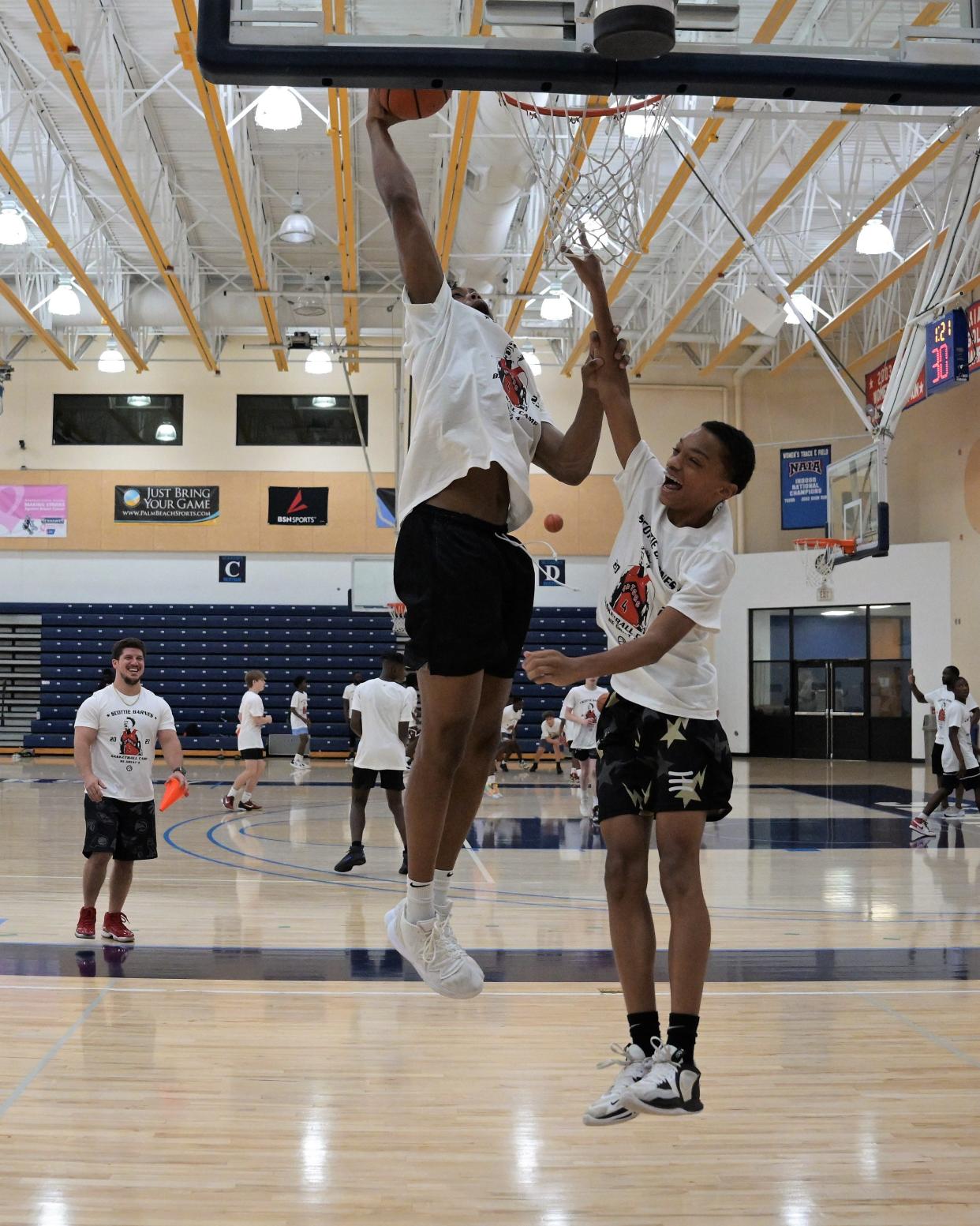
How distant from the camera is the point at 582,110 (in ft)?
16.0

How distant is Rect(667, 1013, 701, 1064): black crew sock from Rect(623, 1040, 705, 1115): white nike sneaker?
0.18 feet

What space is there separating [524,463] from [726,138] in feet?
47.0

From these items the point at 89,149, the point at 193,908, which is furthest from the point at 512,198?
the point at 193,908

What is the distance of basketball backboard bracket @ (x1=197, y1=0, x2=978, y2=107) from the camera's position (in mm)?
3023

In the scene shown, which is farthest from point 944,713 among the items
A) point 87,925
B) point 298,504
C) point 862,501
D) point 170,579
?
point 170,579

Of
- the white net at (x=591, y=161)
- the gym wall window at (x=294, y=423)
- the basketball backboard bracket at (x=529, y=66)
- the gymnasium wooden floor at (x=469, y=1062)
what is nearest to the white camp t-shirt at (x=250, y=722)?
the gymnasium wooden floor at (x=469, y=1062)

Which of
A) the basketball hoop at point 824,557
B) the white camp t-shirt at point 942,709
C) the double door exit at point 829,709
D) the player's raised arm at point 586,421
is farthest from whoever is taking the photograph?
the double door exit at point 829,709

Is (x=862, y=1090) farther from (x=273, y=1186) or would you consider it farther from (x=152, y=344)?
(x=152, y=344)

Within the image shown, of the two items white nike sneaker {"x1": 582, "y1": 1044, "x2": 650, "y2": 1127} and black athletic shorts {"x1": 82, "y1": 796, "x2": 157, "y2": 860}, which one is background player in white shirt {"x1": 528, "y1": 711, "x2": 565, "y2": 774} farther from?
white nike sneaker {"x1": 582, "y1": 1044, "x2": 650, "y2": 1127}

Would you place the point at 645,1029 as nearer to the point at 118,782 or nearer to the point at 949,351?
the point at 118,782

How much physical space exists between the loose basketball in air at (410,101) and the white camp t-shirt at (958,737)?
1054 centimetres

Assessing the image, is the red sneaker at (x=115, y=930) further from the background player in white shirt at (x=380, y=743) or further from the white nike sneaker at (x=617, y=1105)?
the white nike sneaker at (x=617, y=1105)

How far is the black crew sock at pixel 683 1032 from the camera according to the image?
320 cm

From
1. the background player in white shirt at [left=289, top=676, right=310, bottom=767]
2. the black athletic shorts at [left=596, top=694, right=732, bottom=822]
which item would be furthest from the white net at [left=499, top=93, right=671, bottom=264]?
the background player in white shirt at [left=289, top=676, right=310, bottom=767]
